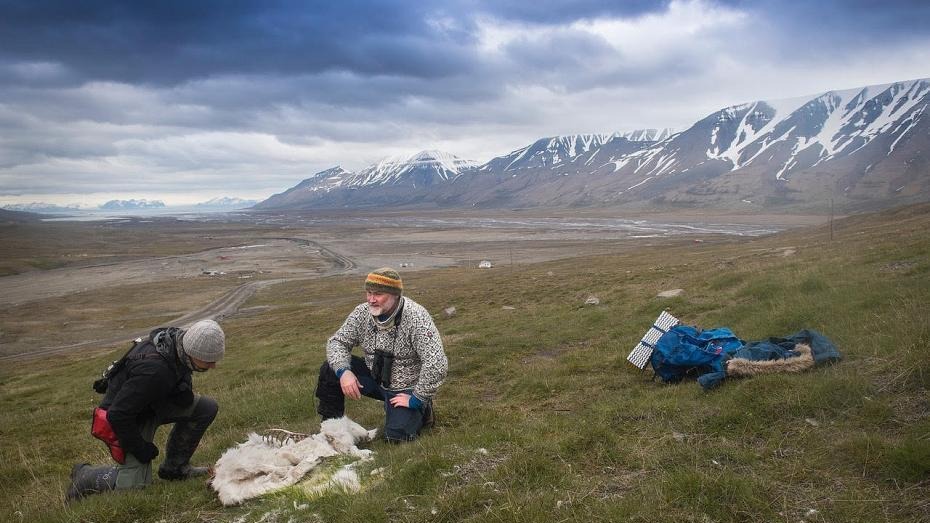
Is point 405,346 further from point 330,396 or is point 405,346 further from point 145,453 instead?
point 145,453

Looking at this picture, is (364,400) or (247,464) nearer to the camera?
(247,464)

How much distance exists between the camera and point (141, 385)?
598 centimetres

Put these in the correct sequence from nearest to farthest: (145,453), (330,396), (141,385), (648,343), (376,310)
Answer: (141,385) < (145,453) < (376,310) < (330,396) < (648,343)

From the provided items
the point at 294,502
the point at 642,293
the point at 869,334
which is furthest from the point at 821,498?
the point at 642,293

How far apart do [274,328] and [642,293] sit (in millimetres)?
26151

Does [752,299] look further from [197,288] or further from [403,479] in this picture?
[197,288]

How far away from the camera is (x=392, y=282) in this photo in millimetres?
7207

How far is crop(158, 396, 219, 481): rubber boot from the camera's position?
6828 mm

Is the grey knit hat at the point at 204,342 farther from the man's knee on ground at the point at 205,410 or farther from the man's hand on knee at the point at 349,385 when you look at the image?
the man's hand on knee at the point at 349,385

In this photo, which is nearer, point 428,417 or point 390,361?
point 390,361

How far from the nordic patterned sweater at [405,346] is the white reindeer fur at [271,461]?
1.01m

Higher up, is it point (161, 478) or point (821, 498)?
point (821, 498)

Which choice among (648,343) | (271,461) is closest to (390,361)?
(271,461)

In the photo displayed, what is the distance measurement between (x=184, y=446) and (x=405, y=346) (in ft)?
10.5
